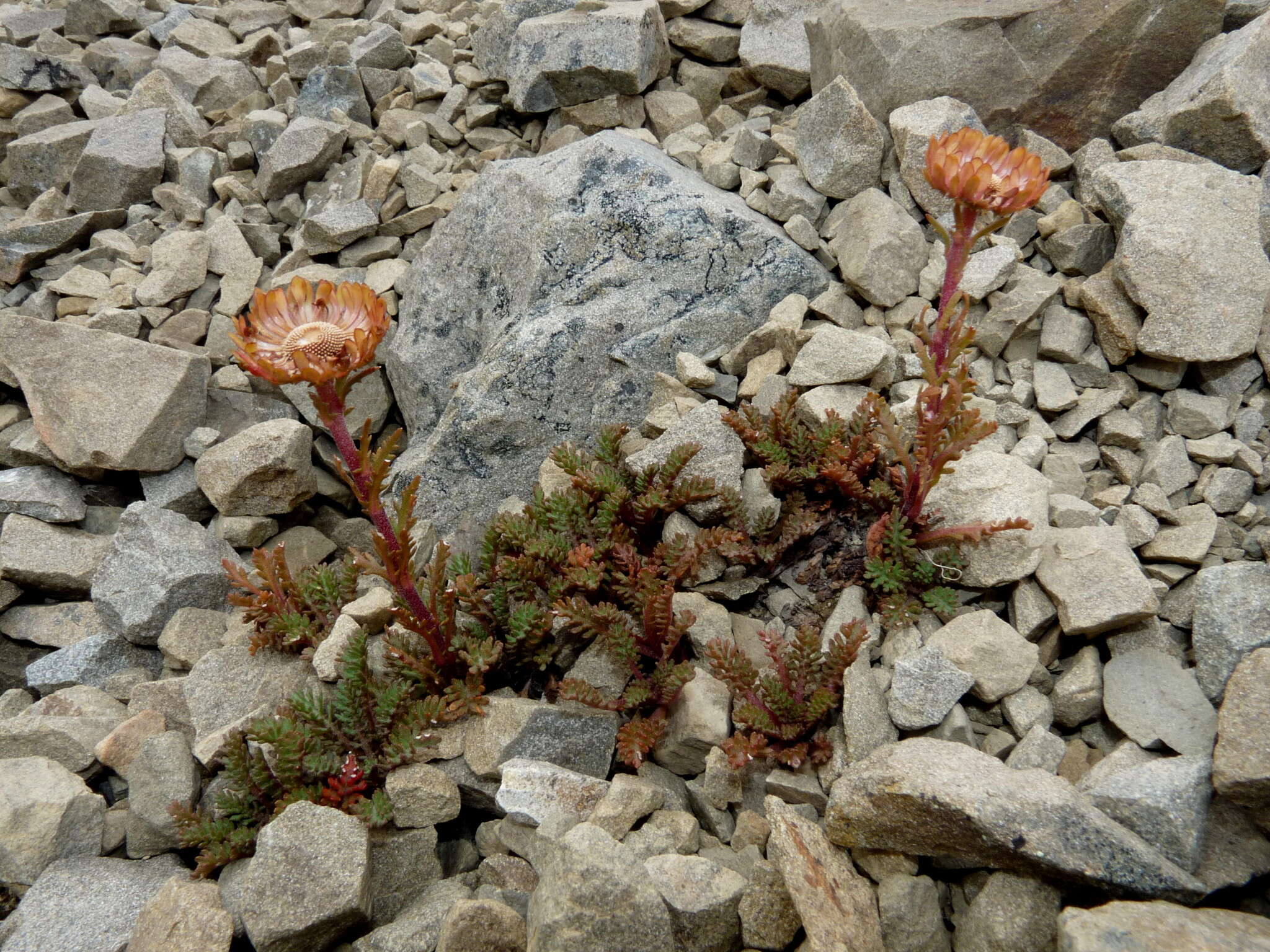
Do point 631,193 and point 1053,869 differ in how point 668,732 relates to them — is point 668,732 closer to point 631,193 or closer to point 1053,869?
point 1053,869

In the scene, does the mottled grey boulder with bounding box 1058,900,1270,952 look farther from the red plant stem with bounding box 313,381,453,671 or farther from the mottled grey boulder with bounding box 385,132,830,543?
the mottled grey boulder with bounding box 385,132,830,543

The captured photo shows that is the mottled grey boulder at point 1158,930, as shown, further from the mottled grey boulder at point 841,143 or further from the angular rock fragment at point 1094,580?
the mottled grey boulder at point 841,143

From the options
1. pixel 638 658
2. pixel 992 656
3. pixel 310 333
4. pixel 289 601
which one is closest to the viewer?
pixel 310 333

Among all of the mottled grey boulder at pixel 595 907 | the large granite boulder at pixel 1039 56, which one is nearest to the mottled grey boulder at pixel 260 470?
the mottled grey boulder at pixel 595 907

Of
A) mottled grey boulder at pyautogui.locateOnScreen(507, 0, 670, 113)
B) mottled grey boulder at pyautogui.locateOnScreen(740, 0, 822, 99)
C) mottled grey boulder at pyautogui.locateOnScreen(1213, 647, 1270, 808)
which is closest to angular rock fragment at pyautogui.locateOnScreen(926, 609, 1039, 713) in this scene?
mottled grey boulder at pyautogui.locateOnScreen(1213, 647, 1270, 808)

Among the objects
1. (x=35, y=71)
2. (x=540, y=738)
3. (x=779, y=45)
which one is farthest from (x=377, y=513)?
(x=35, y=71)

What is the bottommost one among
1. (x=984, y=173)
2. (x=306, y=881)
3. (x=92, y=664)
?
(x=92, y=664)

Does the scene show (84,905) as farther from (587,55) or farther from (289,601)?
(587,55)
